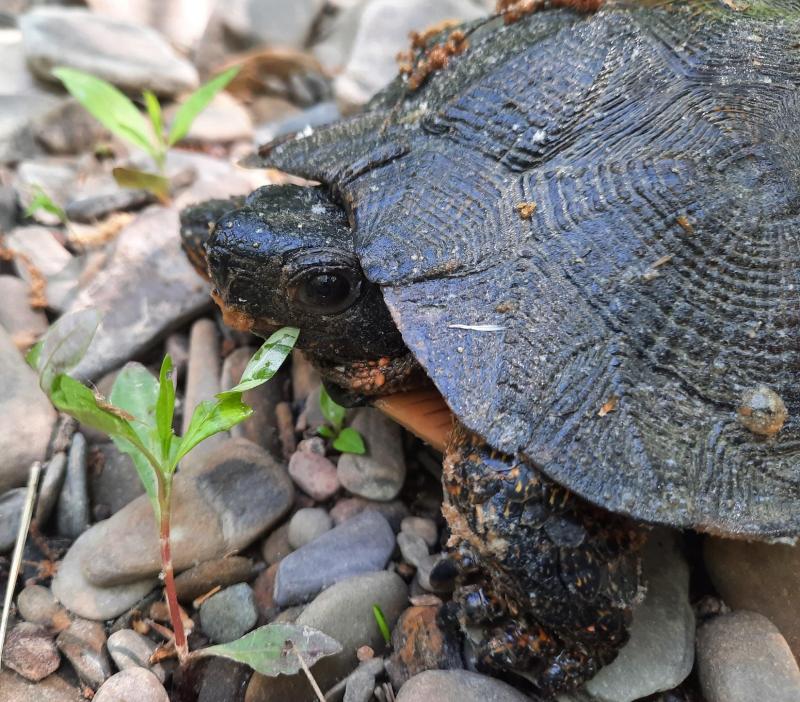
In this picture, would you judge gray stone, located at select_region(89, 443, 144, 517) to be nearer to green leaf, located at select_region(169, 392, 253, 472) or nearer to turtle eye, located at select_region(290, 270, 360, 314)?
green leaf, located at select_region(169, 392, 253, 472)

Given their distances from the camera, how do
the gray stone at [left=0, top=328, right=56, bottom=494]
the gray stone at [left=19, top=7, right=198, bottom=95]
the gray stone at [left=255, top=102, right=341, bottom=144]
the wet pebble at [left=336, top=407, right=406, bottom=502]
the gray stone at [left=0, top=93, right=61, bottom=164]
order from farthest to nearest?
the gray stone at [left=255, top=102, right=341, bottom=144], the gray stone at [left=19, top=7, right=198, bottom=95], the gray stone at [left=0, top=93, right=61, bottom=164], the wet pebble at [left=336, top=407, right=406, bottom=502], the gray stone at [left=0, top=328, right=56, bottom=494]

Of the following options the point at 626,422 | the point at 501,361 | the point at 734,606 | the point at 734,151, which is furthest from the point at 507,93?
the point at 734,606

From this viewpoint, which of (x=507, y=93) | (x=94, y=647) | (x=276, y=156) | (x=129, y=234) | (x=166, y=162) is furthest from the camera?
(x=166, y=162)

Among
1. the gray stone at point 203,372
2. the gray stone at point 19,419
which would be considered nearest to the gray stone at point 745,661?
the gray stone at point 203,372

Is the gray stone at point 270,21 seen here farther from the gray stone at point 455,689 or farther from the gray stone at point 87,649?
the gray stone at point 455,689

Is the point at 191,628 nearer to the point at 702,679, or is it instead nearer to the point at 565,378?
the point at 565,378

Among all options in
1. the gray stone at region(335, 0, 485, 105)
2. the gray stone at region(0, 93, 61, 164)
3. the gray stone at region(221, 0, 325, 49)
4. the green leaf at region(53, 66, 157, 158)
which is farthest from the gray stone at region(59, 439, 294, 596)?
the gray stone at region(221, 0, 325, 49)
